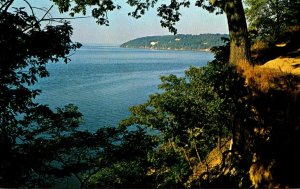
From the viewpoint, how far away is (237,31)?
35.7ft

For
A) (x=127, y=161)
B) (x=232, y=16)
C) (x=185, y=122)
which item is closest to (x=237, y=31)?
(x=232, y=16)

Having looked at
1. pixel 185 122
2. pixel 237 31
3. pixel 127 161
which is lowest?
pixel 127 161

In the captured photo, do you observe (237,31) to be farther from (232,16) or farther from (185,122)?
(185,122)

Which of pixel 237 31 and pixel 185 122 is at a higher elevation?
pixel 237 31

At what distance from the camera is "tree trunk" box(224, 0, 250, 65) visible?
10.7 m

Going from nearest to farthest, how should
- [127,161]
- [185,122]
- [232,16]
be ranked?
[232,16] → [127,161] → [185,122]

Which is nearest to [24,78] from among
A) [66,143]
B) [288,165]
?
[66,143]

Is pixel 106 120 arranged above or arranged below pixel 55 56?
below

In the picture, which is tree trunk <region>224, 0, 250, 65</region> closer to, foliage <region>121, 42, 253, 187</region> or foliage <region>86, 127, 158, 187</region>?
foliage <region>121, 42, 253, 187</region>

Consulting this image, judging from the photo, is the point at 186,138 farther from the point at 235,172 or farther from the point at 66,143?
the point at 235,172

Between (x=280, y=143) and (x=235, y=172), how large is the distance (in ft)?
5.29

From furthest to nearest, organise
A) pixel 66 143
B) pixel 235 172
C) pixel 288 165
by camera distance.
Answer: pixel 66 143
pixel 235 172
pixel 288 165

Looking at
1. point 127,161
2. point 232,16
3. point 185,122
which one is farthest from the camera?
point 185,122

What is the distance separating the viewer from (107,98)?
65.1m
